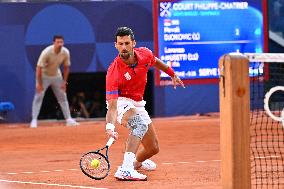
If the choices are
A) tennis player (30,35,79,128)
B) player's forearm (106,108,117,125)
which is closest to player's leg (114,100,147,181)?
player's forearm (106,108,117,125)

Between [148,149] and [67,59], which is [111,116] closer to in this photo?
[148,149]

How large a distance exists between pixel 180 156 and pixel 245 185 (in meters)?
6.71

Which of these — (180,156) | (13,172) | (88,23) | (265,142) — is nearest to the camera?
(13,172)

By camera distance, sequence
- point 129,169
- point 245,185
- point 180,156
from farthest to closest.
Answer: point 180,156 < point 129,169 < point 245,185

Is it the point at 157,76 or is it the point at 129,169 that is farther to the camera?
the point at 157,76

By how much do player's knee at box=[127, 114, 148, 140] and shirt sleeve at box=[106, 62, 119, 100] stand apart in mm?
526

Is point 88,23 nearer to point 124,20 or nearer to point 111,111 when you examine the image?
point 124,20

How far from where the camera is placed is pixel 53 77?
2002cm

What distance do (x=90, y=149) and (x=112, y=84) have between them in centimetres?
487

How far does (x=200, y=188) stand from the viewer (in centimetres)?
945

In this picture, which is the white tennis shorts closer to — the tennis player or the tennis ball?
the tennis ball

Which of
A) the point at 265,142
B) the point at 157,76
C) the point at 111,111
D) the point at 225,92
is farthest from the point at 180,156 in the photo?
the point at 157,76

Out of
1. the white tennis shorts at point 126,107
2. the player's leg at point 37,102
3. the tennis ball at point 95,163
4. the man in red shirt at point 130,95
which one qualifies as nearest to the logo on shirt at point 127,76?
the man in red shirt at point 130,95

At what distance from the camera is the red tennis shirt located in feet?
33.2
